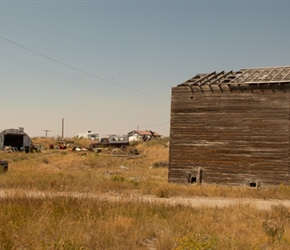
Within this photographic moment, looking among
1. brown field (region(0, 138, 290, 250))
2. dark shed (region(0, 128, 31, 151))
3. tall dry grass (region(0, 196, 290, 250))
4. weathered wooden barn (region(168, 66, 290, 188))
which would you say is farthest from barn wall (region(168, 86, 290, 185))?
dark shed (region(0, 128, 31, 151))

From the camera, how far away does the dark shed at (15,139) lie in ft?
171

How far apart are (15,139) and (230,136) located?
4090cm

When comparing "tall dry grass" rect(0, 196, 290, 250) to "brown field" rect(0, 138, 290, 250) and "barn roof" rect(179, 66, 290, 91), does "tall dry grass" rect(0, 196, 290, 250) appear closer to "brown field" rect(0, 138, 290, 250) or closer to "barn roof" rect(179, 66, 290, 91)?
"brown field" rect(0, 138, 290, 250)

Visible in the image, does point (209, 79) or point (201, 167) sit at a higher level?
point (209, 79)

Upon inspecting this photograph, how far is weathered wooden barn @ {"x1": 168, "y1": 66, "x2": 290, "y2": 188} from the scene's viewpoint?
72.6ft

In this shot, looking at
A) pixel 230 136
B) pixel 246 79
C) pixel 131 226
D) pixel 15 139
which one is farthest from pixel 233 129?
pixel 15 139

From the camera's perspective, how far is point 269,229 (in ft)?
25.1

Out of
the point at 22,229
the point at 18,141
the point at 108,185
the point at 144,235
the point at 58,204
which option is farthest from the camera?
the point at 18,141

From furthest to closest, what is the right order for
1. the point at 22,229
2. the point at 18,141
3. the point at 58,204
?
the point at 18,141 → the point at 58,204 → the point at 22,229

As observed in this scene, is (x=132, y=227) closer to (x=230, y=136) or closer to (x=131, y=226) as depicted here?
(x=131, y=226)

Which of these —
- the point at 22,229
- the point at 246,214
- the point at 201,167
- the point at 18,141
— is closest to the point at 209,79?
the point at 201,167

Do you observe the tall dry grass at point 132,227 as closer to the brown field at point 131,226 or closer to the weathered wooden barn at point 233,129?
the brown field at point 131,226

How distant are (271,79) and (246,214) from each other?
1483cm

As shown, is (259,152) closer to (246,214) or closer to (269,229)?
(246,214)
